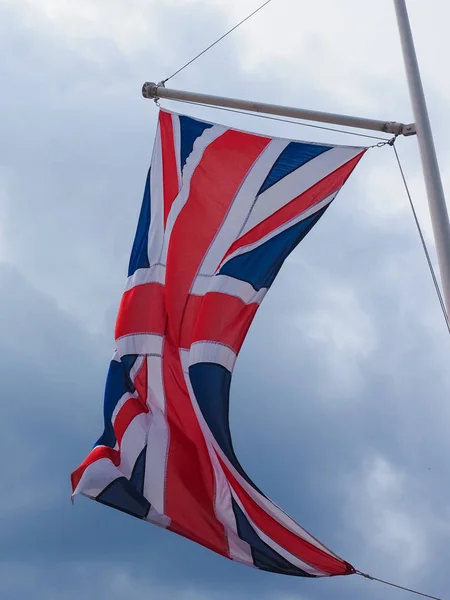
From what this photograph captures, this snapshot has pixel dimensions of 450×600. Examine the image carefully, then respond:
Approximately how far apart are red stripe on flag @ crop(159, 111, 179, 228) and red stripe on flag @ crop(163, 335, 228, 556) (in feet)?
10.3

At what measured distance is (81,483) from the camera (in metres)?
13.0

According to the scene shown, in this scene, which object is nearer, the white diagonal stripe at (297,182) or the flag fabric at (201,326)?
the flag fabric at (201,326)

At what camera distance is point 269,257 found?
46.6ft

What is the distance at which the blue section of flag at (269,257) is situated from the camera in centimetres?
1409

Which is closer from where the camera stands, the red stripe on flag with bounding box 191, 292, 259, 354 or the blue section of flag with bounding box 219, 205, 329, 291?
the red stripe on flag with bounding box 191, 292, 259, 354

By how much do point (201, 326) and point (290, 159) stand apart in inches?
108

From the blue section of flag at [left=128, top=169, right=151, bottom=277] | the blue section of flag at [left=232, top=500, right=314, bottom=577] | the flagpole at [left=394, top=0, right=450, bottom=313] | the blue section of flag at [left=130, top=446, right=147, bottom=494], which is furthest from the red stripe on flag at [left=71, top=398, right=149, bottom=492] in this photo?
the flagpole at [left=394, top=0, right=450, bottom=313]

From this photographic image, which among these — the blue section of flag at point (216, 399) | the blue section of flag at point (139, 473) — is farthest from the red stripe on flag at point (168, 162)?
the blue section of flag at point (139, 473)

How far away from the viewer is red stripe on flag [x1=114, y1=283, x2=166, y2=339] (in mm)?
14695

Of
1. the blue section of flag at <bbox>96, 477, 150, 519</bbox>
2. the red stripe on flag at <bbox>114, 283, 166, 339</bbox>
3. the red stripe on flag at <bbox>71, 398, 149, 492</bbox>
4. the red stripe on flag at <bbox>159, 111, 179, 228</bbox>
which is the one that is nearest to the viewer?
the blue section of flag at <bbox>96, 477, 150, 519</bbox>

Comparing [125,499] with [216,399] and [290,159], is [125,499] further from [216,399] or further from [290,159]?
[290,159]

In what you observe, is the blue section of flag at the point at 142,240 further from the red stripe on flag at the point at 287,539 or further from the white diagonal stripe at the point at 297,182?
the red stripe on flag at the point at 287,539

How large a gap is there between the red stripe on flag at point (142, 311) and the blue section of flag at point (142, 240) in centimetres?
43

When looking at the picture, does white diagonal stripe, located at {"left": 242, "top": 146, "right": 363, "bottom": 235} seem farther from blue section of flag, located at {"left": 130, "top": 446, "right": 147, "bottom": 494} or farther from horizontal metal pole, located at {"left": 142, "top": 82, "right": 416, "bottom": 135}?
blue section of flag, located at {"left": 130, "top": 446, "right": 147, "bottom": 494}
